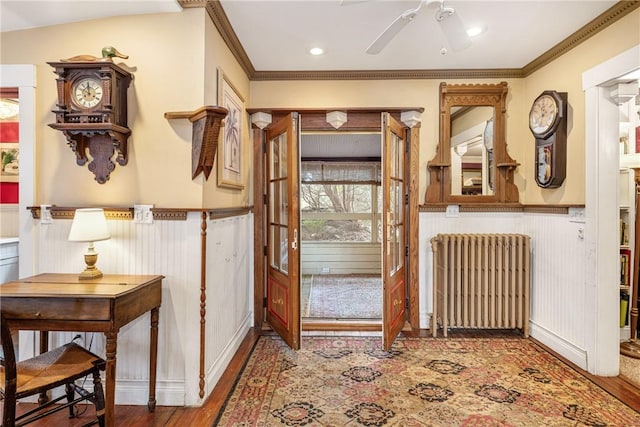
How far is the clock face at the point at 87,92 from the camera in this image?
2006mm

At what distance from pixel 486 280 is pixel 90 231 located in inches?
126

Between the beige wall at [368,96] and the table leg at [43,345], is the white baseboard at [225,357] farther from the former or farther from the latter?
the beige wall at [368,96]

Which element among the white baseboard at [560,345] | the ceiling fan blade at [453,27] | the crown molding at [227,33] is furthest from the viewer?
the white baseboard at [560,345]

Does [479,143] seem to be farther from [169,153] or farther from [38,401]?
[38,401]

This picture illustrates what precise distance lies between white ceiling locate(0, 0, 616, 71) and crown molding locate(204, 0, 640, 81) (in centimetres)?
5

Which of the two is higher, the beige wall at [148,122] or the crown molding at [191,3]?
the crown molding at [191,3]

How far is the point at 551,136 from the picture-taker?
9.50ft

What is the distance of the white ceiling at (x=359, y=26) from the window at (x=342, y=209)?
2.91 m

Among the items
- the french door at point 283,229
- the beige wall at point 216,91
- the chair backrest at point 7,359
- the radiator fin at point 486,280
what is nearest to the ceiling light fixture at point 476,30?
the french door at point 283,229

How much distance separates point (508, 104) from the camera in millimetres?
3428

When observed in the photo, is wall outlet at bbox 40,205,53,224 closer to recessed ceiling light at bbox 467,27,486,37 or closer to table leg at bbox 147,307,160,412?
table leg at bbox 147,307,160,412

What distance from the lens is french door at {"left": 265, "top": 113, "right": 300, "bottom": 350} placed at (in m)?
2.88

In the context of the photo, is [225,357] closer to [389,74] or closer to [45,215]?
[45,215]

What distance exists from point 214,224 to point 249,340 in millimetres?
1401
